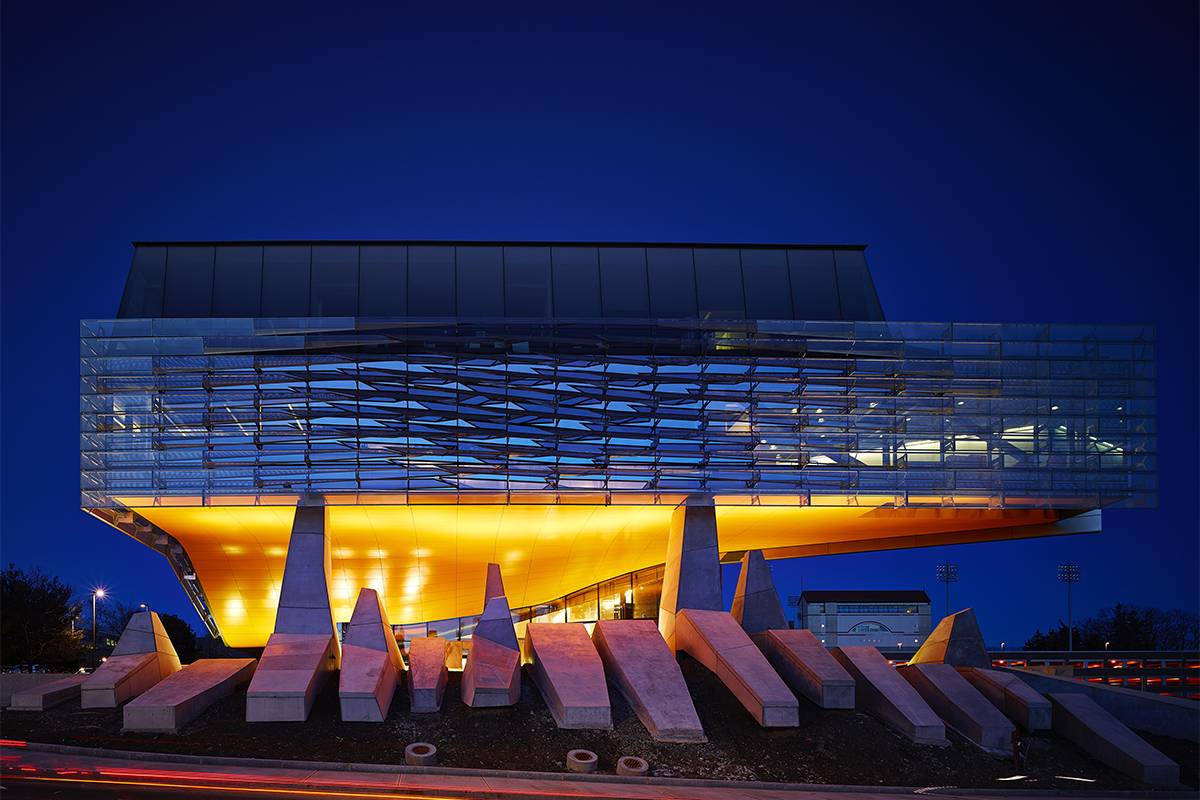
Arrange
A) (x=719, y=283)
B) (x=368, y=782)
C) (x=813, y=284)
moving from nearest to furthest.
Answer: (x=368, y=782) → (x=719, y=283) → (x=813, y=284)

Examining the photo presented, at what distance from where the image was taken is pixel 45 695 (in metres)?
30.1

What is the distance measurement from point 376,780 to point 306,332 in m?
17.5

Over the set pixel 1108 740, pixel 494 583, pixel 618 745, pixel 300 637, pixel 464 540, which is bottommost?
pixel 1108 740

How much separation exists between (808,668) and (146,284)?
25475mm

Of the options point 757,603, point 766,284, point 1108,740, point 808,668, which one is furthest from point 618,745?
point 766,284

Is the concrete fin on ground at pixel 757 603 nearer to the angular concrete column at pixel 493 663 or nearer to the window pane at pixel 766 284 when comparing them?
the angular concrete column at pixel 493 663

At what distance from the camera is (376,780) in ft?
75.9

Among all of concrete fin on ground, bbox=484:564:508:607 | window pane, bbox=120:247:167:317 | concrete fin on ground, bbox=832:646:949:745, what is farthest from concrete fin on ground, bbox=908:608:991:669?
window pane, bbox=120:247:167:317

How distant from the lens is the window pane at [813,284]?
39812 millimetres

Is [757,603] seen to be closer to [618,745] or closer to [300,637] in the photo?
[618,745]

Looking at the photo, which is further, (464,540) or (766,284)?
(464,540)

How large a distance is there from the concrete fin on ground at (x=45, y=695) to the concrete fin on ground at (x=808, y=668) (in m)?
20.3

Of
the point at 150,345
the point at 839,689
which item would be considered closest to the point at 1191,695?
the point at 839,689

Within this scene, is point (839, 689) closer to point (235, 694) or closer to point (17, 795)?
point (235, 694)
